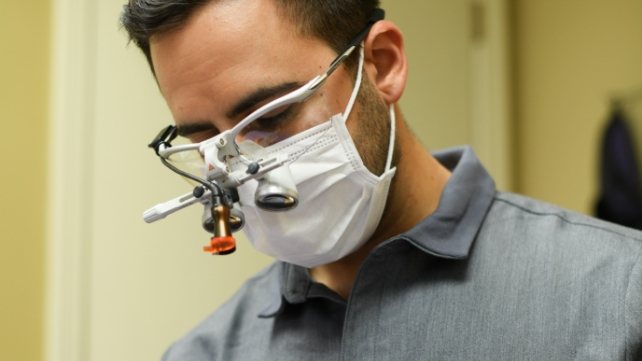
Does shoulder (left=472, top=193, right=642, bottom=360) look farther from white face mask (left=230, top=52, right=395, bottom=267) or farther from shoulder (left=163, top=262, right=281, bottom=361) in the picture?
shoulder (left=163, top=262, right=281, bottom=361)

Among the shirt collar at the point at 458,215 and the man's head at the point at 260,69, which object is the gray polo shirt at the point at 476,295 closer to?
the shirt collar at the point at 458,215

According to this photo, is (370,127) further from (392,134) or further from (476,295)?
(476,295)

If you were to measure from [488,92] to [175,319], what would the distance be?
127 cm

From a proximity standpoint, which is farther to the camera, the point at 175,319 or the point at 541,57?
the point at 541,57

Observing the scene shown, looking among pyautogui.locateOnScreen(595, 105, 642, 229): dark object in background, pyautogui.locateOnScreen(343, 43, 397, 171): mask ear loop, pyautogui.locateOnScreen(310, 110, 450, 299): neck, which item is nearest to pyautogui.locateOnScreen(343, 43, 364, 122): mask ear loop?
pyautogui.locateOnScreen(343, 43, 397, 171): mask ear loop

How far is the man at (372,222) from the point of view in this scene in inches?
39.1

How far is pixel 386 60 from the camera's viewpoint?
46.4 inches

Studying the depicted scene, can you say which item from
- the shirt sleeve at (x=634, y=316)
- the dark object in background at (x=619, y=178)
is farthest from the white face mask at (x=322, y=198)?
the dark object in background at (x=619, y=178)

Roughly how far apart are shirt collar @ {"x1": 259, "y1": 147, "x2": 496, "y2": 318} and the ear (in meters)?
0.17

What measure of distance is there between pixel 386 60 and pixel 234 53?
28 cm

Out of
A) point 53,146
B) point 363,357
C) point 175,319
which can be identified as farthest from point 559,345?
point 53,146

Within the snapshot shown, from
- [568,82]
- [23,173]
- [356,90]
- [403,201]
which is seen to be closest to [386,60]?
[356,90]

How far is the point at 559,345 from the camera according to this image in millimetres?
958

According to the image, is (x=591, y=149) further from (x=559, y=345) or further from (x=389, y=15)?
(x=559, y=345)
